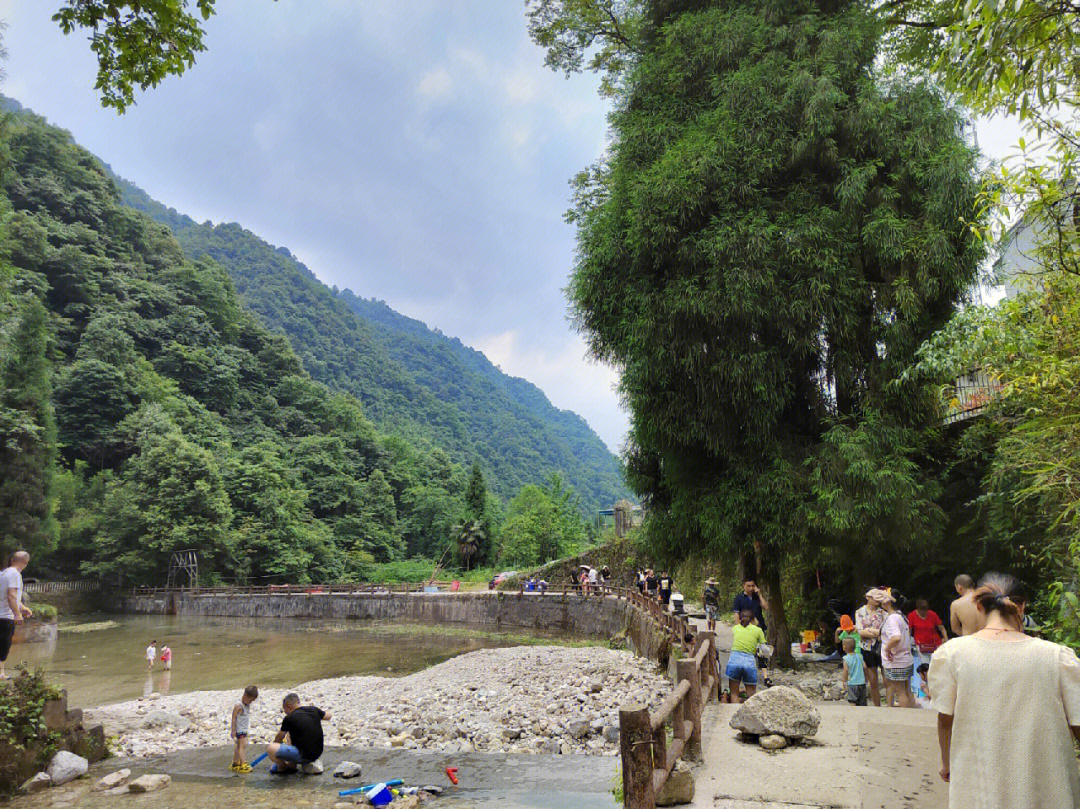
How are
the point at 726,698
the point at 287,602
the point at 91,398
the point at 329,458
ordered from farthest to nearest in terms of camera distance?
the point at 329,458 → the point at 91,398 → the point at 287,602 → the point at 726,698

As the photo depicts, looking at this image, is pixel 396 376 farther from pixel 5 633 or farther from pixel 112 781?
pixel 112 781

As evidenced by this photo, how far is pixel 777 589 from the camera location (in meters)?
11.7

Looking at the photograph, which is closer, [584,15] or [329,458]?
[584,15]

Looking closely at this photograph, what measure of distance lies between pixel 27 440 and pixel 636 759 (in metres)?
35.2

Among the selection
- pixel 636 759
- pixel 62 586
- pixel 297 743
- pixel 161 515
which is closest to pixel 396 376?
pixel 161 515

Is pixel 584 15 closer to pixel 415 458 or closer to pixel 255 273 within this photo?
pixel 415 458

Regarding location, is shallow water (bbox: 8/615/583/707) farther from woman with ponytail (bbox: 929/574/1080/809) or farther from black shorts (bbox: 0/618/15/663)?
woman with ponytail (bbox: 929/574/1080/809)

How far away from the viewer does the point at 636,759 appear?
3.86 metres

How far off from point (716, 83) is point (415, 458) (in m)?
60.3

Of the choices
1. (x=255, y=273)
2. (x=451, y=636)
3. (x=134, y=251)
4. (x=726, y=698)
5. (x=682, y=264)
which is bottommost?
(x=451, y=636)

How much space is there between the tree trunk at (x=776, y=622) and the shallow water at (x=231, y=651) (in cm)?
1132

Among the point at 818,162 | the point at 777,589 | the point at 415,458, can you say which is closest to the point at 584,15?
the point at 818,162

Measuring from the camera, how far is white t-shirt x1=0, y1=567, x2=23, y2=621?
6.97 metres

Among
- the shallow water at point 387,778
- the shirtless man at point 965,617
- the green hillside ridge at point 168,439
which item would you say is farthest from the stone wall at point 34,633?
the shirtless man at point 965,617
